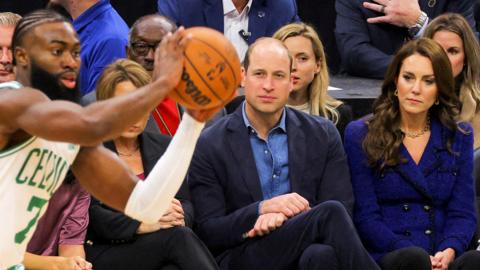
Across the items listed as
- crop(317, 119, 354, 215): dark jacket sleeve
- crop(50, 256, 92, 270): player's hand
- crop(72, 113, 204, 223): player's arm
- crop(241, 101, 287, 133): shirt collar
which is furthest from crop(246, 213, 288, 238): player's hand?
crop(72, 113, 204, 223): player's arm

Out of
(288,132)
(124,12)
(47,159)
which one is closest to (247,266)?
(288,132)

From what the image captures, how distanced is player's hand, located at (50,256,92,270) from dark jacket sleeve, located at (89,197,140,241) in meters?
0.22

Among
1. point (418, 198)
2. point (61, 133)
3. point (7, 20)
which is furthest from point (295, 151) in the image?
point (61, 133)

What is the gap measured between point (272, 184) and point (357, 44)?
184cm

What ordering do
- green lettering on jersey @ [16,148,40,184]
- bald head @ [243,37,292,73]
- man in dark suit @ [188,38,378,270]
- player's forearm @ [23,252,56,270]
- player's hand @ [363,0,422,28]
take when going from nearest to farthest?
green lettering on jersey @ [16,148,40,184] < player's forearm @ [23,252,56,270] < man in dark suit @ [188,38,378,270] < bald head @ [243,37,292,73] < player's hand @ [363,0,422,28]

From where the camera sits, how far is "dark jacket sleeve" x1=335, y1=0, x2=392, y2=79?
6.59 m

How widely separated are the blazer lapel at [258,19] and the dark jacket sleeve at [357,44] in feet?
2.00

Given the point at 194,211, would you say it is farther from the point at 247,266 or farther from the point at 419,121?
the point at 419,121

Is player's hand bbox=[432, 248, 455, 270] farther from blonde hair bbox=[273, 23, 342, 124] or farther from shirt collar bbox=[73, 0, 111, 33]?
shirt collar bbox=[73, 0, 111, 33]

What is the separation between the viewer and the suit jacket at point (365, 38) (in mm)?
6609

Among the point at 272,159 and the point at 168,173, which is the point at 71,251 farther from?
the point at 168,173

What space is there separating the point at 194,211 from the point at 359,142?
2.98 feet

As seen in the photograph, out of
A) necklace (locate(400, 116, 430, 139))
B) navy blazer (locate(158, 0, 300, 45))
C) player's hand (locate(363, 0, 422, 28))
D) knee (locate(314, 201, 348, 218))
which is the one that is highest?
navy blazer (locate(158, 0, 300, 45))

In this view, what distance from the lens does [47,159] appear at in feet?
11.8
